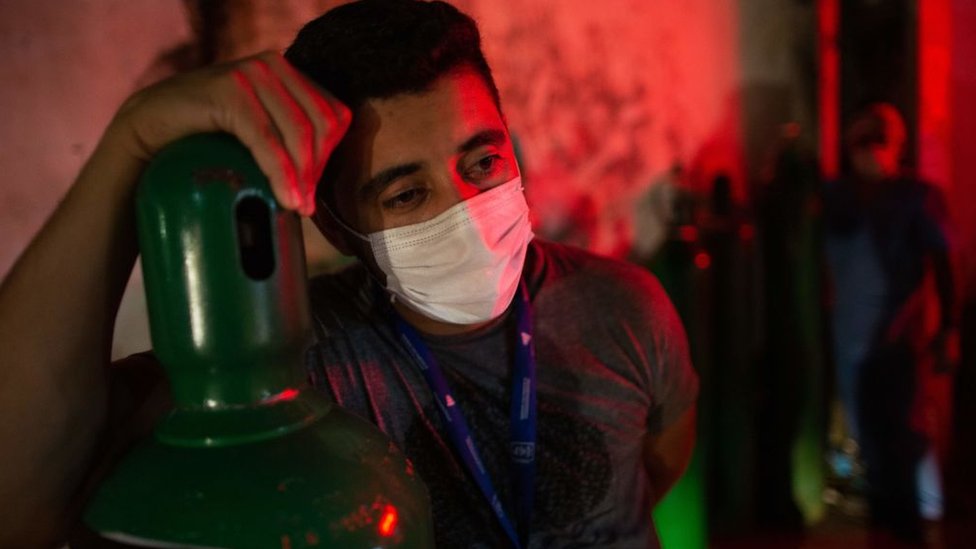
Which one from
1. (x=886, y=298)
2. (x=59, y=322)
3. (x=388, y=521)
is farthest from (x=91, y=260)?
(x=886, y=298)

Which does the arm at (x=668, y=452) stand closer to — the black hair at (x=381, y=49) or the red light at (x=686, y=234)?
the black hair at (x=381, y=49)

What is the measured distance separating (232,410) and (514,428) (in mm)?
651

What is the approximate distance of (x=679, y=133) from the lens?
3.39m

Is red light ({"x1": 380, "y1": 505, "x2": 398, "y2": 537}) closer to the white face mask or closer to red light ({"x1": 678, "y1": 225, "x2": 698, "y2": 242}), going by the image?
the white face mask

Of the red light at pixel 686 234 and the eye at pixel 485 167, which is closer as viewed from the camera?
the eye at pixel 485 167

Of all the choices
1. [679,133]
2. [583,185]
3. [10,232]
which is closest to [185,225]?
[10,232]

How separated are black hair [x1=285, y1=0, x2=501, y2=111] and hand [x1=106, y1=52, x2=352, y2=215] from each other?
407mm

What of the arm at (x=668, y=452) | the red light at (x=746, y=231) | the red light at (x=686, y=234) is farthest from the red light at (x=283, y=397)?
the red light at (x=746, y=231)

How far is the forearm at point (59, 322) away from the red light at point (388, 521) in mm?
371

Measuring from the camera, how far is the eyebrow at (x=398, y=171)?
1.12 meters

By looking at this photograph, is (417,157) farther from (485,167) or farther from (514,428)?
(514,428)

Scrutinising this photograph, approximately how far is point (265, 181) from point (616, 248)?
2590 mm

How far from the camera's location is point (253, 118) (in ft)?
2.17

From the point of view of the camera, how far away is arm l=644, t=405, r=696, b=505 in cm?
163
